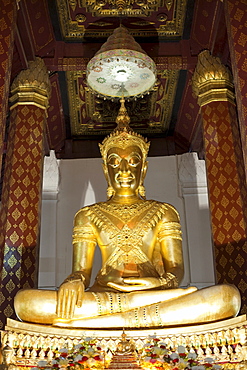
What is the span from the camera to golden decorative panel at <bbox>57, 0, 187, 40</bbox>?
5.71m

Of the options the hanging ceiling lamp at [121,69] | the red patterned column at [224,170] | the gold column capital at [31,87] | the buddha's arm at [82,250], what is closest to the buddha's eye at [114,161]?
the buddha's arm at [82,250]

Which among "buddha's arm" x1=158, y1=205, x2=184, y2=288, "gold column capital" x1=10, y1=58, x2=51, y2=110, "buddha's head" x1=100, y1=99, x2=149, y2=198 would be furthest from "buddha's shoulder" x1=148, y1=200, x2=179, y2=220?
"gold column capital" x1=10, y1=58, x2=51, y2=110

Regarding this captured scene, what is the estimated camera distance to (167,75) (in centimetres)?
655

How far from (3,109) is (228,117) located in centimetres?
252

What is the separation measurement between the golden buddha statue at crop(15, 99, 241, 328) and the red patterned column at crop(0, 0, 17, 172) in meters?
1.25

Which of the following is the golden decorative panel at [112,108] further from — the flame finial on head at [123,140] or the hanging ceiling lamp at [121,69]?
the flame finial on head at [123,140]

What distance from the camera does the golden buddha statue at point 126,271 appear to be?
371cm

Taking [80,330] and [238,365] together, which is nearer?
[238,365]

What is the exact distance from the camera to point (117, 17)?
5906 mm

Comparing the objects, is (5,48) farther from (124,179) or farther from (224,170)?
(224,170)

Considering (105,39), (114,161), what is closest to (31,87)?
(105,39)

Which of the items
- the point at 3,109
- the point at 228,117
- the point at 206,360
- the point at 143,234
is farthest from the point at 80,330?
the point at 228,117

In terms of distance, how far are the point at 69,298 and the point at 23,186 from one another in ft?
6.61

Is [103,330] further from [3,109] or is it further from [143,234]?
[3,109]
